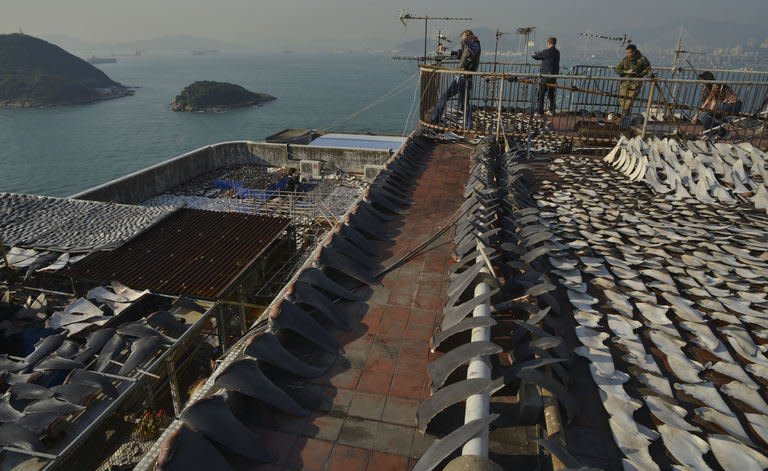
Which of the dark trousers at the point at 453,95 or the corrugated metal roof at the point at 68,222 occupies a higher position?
the dark trousers at the point at 453,95

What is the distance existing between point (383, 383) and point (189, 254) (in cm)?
1054

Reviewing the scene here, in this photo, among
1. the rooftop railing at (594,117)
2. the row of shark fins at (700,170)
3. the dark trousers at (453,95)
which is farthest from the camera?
the dark trousers at (453,95)

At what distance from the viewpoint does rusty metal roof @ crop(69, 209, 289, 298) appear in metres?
12.4

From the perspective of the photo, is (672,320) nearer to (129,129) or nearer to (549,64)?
(549,64)

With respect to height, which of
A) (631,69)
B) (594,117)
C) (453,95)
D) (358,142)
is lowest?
(358,142)

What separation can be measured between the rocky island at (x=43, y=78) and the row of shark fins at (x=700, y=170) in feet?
394

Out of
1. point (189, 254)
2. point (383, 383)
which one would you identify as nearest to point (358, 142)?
point (189, 254)

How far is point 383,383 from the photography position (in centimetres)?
520

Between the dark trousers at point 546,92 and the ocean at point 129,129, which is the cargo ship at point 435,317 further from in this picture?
the ocean at point 129,129

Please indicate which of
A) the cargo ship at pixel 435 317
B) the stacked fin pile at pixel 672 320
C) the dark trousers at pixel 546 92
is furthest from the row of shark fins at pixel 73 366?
the dark trousers at pixel 546 92

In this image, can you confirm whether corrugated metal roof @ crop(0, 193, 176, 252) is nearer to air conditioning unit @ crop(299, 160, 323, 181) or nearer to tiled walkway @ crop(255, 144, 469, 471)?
air conditioning unit @ crop(299, 160, 323, 181)

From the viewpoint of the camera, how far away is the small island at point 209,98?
324 ft

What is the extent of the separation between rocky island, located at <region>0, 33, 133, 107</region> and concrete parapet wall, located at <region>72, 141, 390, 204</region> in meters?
96.6

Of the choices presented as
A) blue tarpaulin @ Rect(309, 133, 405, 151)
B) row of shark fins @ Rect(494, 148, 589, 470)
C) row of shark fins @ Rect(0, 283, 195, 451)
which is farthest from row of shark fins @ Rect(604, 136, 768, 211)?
blue tarpaulin @ Rect(309, 133, 405, 151)
